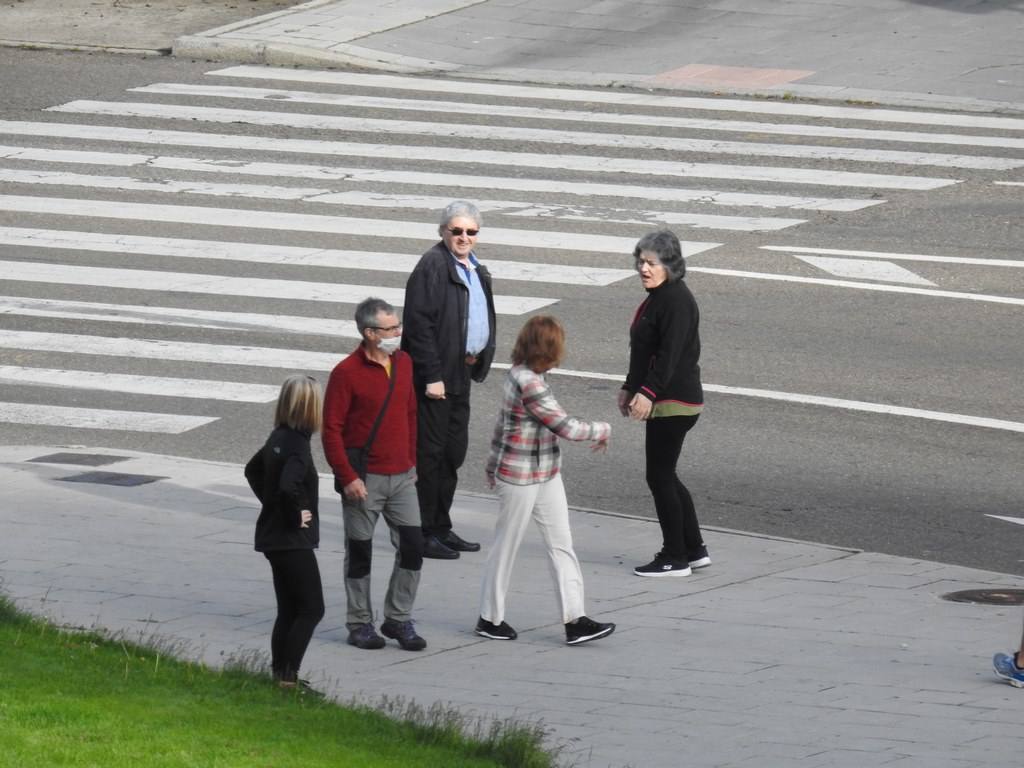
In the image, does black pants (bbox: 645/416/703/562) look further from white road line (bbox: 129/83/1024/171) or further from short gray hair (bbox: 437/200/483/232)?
white road line (bbox: 129/83/1024/171)

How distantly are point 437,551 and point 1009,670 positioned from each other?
3.39 m

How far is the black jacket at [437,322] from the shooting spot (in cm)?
987

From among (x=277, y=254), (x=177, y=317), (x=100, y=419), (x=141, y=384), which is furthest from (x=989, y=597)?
(x=277, y=254)

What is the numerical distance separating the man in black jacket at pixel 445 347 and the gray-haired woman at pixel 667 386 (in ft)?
2.94

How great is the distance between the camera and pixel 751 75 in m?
23.7

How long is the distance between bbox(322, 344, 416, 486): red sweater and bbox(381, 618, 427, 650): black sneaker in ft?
2.31

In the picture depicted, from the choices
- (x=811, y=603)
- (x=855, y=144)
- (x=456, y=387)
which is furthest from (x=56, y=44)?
(x=811, y=603)

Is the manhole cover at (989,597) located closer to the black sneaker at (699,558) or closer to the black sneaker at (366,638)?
the black sneaker at (699,558)

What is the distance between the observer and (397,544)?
857 centimetres

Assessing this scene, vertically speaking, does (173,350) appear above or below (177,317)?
below

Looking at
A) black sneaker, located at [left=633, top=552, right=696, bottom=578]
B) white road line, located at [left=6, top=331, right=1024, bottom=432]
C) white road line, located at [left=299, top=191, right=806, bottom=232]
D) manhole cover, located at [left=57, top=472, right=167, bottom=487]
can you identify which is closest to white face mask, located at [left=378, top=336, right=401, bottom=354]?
black sneaker, located at [left=633, top=552, right=696, bottom=578]

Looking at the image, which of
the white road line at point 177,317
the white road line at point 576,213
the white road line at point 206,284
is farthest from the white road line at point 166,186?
the white road line at point 177,317

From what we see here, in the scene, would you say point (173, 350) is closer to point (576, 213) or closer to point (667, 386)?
point (576, 213)

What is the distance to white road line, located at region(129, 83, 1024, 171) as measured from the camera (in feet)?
64.6
